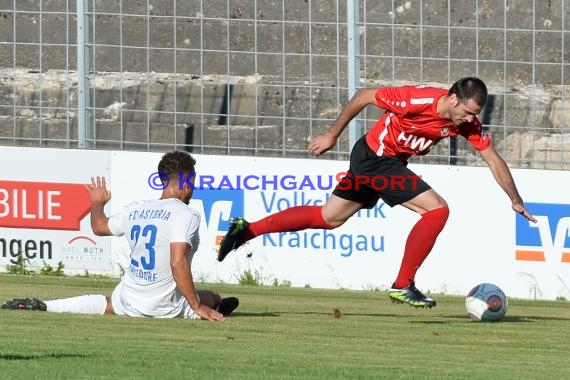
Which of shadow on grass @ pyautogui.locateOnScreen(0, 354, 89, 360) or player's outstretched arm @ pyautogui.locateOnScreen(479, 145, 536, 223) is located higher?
player's outstretched arm @ pyautogui.locateOnScreen(479, 145, 536, 223)

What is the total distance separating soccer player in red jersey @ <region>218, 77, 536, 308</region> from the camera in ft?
37.1

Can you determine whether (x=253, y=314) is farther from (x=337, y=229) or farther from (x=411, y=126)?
(x=337, y=229)

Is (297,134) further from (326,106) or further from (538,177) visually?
(538,177)

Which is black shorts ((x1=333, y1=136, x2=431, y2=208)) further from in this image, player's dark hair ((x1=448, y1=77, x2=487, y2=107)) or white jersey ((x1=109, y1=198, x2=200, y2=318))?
white jersey ((x1=109, y1=198, x2=200, y2=318))

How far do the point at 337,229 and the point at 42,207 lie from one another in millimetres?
3096

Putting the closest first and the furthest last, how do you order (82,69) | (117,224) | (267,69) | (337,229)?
(117,224), (337,229), (82,69), (267,69)

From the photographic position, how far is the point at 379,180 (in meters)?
11.6

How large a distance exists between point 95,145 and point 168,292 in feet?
20.3

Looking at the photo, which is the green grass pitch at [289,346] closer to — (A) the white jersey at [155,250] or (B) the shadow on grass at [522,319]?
(B) the shadow on grass at [522,319]

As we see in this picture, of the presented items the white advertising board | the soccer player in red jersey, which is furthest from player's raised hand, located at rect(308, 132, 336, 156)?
the white advertising board

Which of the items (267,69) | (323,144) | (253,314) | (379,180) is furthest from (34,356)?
(267,69)

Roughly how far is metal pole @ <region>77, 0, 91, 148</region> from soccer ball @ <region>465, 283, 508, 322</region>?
600 centimetres

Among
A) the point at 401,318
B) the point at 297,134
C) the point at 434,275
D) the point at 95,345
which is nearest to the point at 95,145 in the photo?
the point at 297,134

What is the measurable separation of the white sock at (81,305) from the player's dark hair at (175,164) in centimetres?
113
